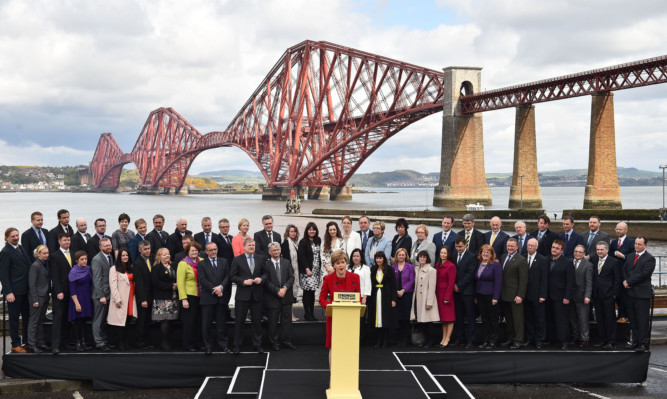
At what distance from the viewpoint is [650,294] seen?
9250 mm

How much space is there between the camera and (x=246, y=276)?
918 cm

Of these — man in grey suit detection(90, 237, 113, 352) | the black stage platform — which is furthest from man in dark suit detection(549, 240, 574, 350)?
man in grey suit detection(90, 237, 113, 352)

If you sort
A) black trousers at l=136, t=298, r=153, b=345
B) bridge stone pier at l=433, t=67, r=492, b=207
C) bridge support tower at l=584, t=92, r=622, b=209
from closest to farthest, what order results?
black trousers at l=136, t=298, r=153, b=345
bridge support tower at l=584, t=92, r=622, b=209
bridge stone pier at l=433, t=67, r=492, b=207

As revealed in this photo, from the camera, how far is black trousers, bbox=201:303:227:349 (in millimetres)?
9125

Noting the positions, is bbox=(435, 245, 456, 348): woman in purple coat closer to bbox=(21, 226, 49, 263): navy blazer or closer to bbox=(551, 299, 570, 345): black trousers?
bbox=(551, 299, 570, 345): black trousers

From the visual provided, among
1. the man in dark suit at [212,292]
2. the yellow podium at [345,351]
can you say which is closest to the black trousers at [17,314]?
the man in dark suit at [212,292]

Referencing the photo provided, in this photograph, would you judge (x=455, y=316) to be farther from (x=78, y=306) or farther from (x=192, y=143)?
(x=192, y=143)

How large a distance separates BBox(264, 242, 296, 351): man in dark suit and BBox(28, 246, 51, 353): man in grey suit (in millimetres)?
2992

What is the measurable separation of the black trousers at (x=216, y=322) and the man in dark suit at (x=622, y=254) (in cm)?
563

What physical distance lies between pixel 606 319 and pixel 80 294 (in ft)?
24.2

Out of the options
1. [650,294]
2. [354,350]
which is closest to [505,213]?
[650,294]

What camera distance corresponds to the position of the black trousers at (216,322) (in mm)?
9125

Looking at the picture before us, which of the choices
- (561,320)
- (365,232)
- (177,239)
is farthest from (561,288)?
(177,239)

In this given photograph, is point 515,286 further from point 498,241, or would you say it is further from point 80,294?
point 80,294
